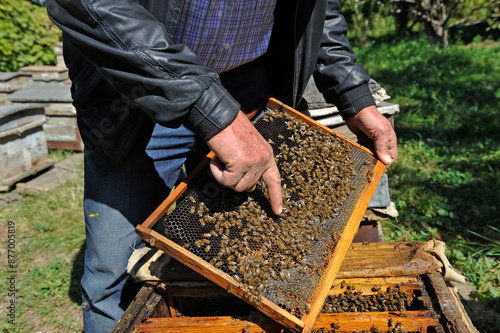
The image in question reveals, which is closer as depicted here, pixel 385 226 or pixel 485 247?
pixel 485 247

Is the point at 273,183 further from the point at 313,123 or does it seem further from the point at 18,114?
the point at 18,114

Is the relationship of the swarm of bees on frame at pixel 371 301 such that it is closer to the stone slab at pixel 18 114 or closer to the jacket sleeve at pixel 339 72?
the jacket sleeve at pixel 339 72

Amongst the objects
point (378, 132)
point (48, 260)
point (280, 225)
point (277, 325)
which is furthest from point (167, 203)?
point (48, 260)

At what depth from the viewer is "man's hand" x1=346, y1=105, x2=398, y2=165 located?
2.39 meters

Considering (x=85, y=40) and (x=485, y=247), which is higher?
(x=85, y=40)

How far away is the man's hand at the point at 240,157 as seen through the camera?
1.68m

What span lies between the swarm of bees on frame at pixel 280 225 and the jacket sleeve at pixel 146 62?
0.42 meters

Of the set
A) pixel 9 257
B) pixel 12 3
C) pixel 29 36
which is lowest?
pixel 9 257

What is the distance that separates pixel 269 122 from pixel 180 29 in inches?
29.5

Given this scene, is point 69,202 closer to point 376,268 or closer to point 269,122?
point 269,122

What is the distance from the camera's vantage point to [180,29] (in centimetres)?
195

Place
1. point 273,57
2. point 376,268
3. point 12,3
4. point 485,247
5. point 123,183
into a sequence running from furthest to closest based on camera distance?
1. point 12,3
2. point 485,247
3. point 273,57
4. point 123,183
5. point 376,268

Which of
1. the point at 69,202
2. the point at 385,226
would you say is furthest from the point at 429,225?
the point at 69,202

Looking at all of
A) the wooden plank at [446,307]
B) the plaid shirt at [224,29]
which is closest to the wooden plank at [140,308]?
the plaid shirt at [224,29]
